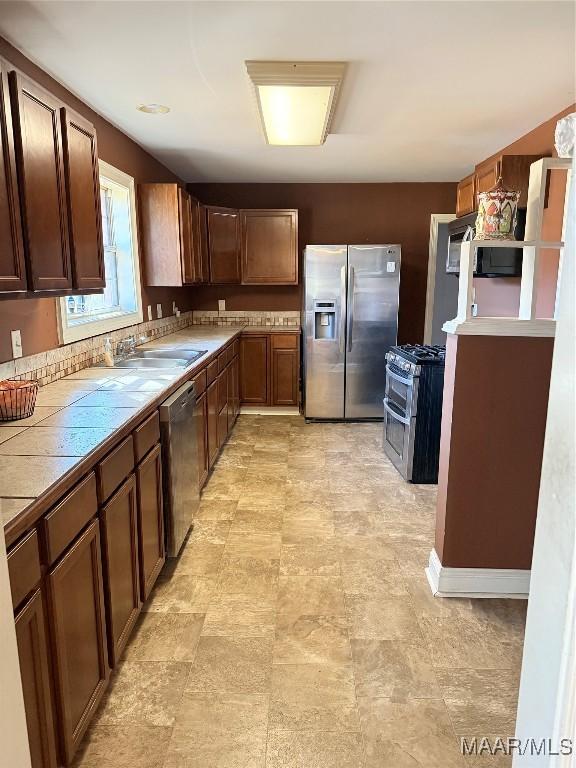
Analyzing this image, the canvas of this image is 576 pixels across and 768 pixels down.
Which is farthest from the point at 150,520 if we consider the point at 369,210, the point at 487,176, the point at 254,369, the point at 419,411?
the point at 369,210

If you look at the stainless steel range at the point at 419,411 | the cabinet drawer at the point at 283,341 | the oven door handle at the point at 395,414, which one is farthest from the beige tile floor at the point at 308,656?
the cabinet drawer at the point at 283,341

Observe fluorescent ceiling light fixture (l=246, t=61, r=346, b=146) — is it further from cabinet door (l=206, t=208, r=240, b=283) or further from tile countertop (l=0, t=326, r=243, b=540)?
cabinet door (l=206, t=208, r=240, b=283)

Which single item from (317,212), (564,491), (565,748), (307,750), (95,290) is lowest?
(307,750)

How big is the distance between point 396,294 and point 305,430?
1603 mm

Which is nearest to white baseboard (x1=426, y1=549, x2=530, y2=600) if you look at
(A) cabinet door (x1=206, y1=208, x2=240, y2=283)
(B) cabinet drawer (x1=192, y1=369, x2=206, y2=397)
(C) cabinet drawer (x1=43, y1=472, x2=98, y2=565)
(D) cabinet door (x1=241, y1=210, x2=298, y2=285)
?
(C) cabinet drawer (x1=43, y1=472, x2=98, y2=565)

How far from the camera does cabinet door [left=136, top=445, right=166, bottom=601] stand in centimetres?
207

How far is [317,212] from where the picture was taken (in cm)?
551

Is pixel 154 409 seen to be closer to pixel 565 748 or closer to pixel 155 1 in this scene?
pixel 155 1

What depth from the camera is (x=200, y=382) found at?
3297mm

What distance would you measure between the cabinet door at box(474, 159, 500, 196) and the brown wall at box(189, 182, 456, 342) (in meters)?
1.05

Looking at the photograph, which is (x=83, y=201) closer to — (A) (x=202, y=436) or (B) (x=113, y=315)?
(B) (x=113, y=315)

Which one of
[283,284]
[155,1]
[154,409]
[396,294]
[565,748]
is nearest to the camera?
[565,748]

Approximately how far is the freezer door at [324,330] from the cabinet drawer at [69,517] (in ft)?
11.9

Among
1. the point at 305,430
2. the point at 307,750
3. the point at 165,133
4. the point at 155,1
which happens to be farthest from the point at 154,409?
the point at 305,430
